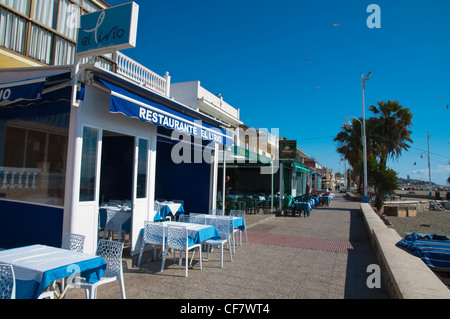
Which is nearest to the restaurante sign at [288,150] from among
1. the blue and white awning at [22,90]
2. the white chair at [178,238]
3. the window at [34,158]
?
the white chair at [178,238]

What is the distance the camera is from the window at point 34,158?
5000 millimetres

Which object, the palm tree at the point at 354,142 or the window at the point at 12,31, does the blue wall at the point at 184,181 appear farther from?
the palm tree at the point at 354,142

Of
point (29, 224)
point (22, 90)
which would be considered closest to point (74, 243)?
point (29, 224)

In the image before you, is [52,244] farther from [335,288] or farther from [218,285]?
[335,288]

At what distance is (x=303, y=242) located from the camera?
8.27 meters

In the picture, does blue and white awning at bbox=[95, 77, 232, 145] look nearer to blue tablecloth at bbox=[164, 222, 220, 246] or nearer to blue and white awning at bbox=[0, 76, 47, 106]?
blue and white awning at bbox=[0, 76, 47, 106]

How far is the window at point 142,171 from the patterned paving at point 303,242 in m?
3.57

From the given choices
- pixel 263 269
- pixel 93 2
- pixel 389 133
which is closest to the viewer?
pixel 263 269

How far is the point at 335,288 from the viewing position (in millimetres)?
4641

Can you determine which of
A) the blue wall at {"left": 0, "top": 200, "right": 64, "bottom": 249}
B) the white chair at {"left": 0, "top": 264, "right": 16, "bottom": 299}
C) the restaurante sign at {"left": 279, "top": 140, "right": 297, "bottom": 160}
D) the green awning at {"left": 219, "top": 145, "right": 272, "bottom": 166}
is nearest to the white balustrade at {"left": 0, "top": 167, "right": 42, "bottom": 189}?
the blue wall at {"left": 0, "top": 200, "right": 64, "bottom": 249}

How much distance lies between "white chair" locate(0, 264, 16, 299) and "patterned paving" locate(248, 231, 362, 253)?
248 inches
